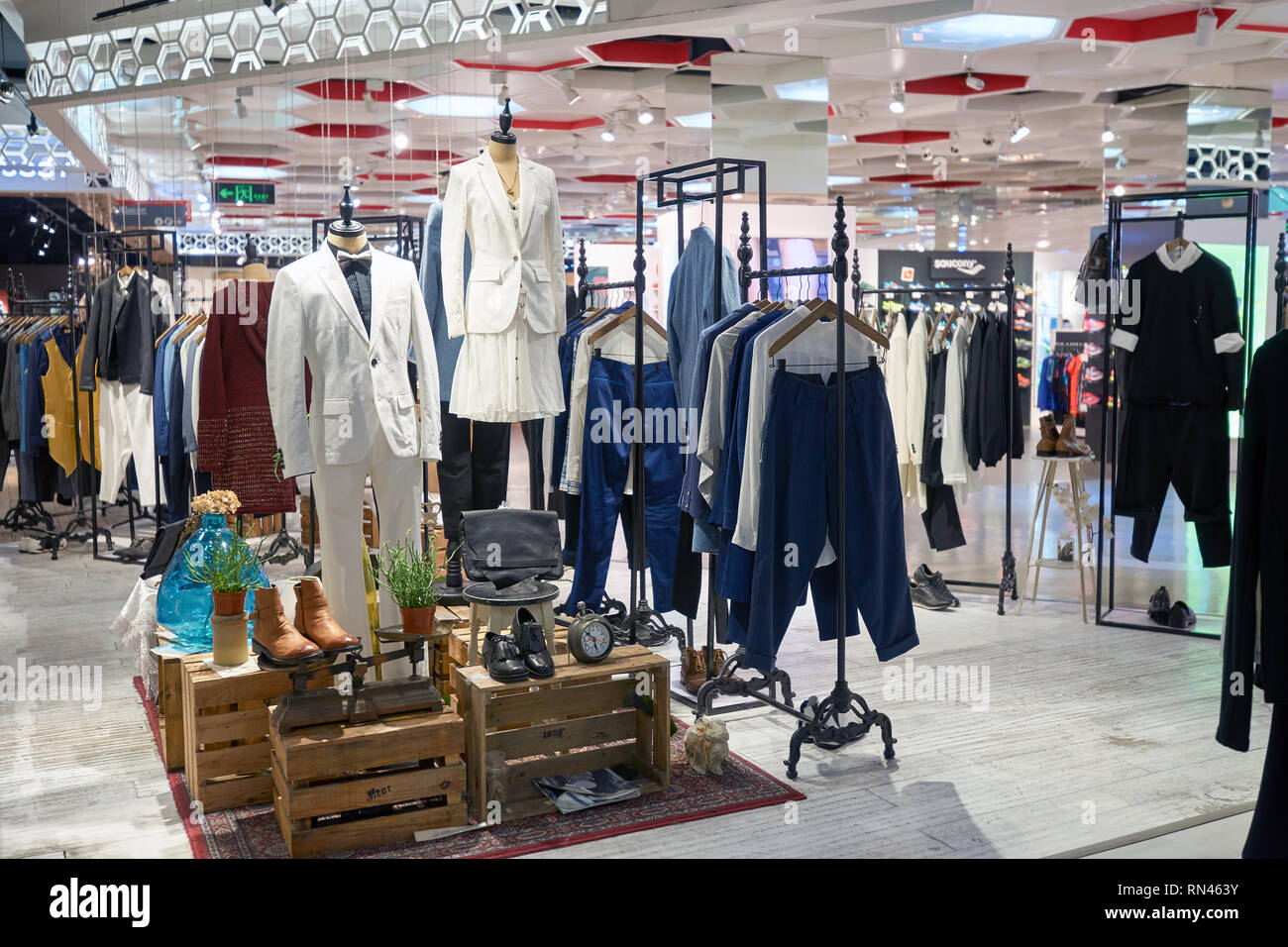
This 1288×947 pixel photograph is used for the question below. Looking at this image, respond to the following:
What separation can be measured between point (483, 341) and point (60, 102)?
17.9 feet

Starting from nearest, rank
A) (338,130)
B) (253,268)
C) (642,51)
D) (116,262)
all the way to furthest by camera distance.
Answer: (253,268)
(116,262)
(642,51)
(338,130)

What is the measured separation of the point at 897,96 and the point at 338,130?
518cm

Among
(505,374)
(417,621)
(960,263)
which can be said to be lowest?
(417,621)

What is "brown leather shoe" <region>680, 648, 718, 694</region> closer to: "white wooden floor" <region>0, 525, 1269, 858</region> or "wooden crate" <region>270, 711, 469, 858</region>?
"white wooden floor" <region>0, 525, 1269, 858</region>

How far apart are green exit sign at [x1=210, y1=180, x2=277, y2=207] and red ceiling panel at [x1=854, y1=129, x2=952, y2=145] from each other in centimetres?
605

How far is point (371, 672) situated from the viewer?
416 cm

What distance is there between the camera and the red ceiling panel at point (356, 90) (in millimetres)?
7871

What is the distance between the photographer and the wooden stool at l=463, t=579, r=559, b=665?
12.1 feet

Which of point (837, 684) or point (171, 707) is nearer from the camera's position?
point (171, 707)

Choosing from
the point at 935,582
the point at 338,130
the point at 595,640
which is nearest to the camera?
the point at 595,640

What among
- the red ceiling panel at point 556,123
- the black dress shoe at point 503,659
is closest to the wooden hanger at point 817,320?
the black dress shoe at point 503,659

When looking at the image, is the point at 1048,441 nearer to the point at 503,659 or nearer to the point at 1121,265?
the point at 1121,265

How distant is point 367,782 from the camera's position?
3201mm

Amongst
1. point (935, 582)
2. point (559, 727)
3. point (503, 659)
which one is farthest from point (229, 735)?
point (935, 582)
